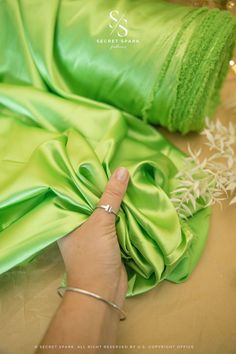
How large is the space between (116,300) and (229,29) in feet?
1.74

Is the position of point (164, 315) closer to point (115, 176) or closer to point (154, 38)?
point (115, 176)

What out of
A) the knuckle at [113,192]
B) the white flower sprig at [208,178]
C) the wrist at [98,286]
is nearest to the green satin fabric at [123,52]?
the white flower sprig at [208,178]

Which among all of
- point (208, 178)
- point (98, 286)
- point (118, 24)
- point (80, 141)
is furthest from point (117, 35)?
point (98, 286)

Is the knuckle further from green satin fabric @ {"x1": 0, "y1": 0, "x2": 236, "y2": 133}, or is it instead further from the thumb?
green satin fabric @ {"x1": 0, "y1": 0, "x2": 236, "y2": 133}

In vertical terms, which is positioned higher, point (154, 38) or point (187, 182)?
point (154, 38)

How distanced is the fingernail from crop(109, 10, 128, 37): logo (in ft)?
0.89

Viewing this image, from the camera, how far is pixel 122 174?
562mm

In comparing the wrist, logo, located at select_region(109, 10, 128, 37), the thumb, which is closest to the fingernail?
the thumb

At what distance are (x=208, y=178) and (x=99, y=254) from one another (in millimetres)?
233

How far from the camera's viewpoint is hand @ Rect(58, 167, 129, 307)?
500mm

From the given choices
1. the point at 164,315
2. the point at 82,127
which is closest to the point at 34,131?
the point at 82,127

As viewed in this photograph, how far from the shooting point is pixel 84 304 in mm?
471

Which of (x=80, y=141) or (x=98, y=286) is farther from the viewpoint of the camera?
(x=80, y=141)

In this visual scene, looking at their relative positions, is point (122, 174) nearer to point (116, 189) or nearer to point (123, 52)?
point (116, 189)
